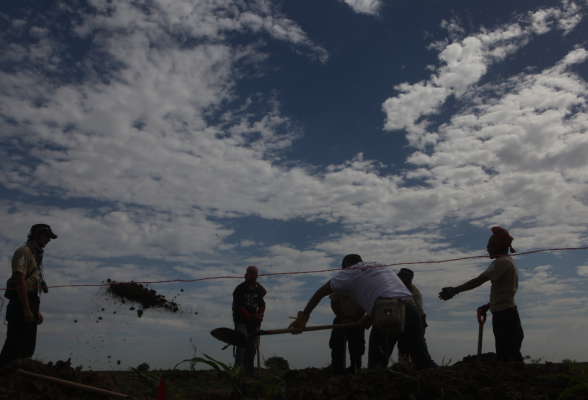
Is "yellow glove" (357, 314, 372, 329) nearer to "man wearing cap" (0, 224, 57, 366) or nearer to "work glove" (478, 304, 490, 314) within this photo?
"work glove" (478, 304, 490, 314)

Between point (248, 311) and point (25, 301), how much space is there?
3.20 meters

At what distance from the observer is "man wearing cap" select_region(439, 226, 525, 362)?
4352mm

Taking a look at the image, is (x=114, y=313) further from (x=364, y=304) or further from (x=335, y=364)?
(x=364, y=304)

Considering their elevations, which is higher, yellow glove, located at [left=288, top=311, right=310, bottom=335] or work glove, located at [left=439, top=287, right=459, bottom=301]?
work glove, located at [left=439, top=287, right=459, bottom=301]

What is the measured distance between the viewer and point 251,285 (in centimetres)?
689

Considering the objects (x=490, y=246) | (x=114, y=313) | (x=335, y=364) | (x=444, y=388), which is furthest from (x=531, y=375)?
(x=114, y=313)

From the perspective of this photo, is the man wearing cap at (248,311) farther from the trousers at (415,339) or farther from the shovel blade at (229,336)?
the trousers at (415,339)

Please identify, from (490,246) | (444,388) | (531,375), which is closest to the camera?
(444,388)

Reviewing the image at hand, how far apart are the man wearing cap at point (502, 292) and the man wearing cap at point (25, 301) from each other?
4791mm

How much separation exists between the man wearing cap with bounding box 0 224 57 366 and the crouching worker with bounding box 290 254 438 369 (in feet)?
9.88

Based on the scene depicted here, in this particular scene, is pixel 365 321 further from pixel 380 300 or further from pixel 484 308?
pixel 484 308

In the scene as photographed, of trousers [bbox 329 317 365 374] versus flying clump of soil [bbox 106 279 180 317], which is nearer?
trousers [bbox 329 317 365 374]

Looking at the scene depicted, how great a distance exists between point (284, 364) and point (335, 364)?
4470 mm

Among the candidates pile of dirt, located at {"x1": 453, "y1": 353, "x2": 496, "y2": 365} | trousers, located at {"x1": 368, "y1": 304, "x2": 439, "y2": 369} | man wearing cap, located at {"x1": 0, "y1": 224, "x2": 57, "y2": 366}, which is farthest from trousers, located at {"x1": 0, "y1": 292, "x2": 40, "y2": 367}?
pile of dirt, located at {"x1": 453, "y1": 353, "x2": 496, "y2": 365}
